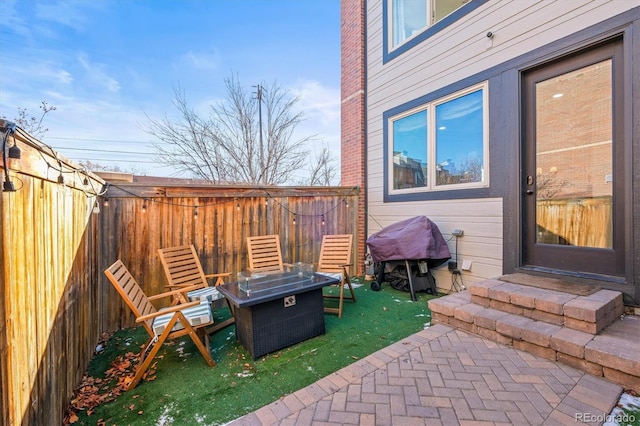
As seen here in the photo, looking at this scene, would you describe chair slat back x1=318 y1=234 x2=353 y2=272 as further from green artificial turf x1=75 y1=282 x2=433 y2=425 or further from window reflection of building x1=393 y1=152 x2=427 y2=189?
window reflection of building x1=393 y1=152 x2=427 y2=189

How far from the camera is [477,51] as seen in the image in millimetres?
4055

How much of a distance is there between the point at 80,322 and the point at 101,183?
1.60 metres

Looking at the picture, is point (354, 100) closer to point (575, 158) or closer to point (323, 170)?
point (575, 158)

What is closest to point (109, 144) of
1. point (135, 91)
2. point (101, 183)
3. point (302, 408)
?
point (135, 91)

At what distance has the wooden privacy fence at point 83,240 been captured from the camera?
1407 millimetres

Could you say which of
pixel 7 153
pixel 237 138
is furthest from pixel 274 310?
A: pixel 237 138


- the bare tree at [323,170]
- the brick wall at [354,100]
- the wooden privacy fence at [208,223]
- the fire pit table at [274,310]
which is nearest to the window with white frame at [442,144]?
the brick wall at [354,100]

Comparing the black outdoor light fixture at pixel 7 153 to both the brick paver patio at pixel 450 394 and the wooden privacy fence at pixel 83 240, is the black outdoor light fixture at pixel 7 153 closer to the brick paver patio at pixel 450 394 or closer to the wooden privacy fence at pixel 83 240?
the wooden privacy fence at pixel 83 240

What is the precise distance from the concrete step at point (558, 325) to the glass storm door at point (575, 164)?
594mm

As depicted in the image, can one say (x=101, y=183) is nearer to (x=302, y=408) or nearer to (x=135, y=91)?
(x=302, y=408)

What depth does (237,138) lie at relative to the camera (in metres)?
9.80

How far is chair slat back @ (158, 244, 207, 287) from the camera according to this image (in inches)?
142

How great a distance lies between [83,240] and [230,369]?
1.84m

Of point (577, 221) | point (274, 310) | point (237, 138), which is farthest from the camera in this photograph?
point (237, 138)
